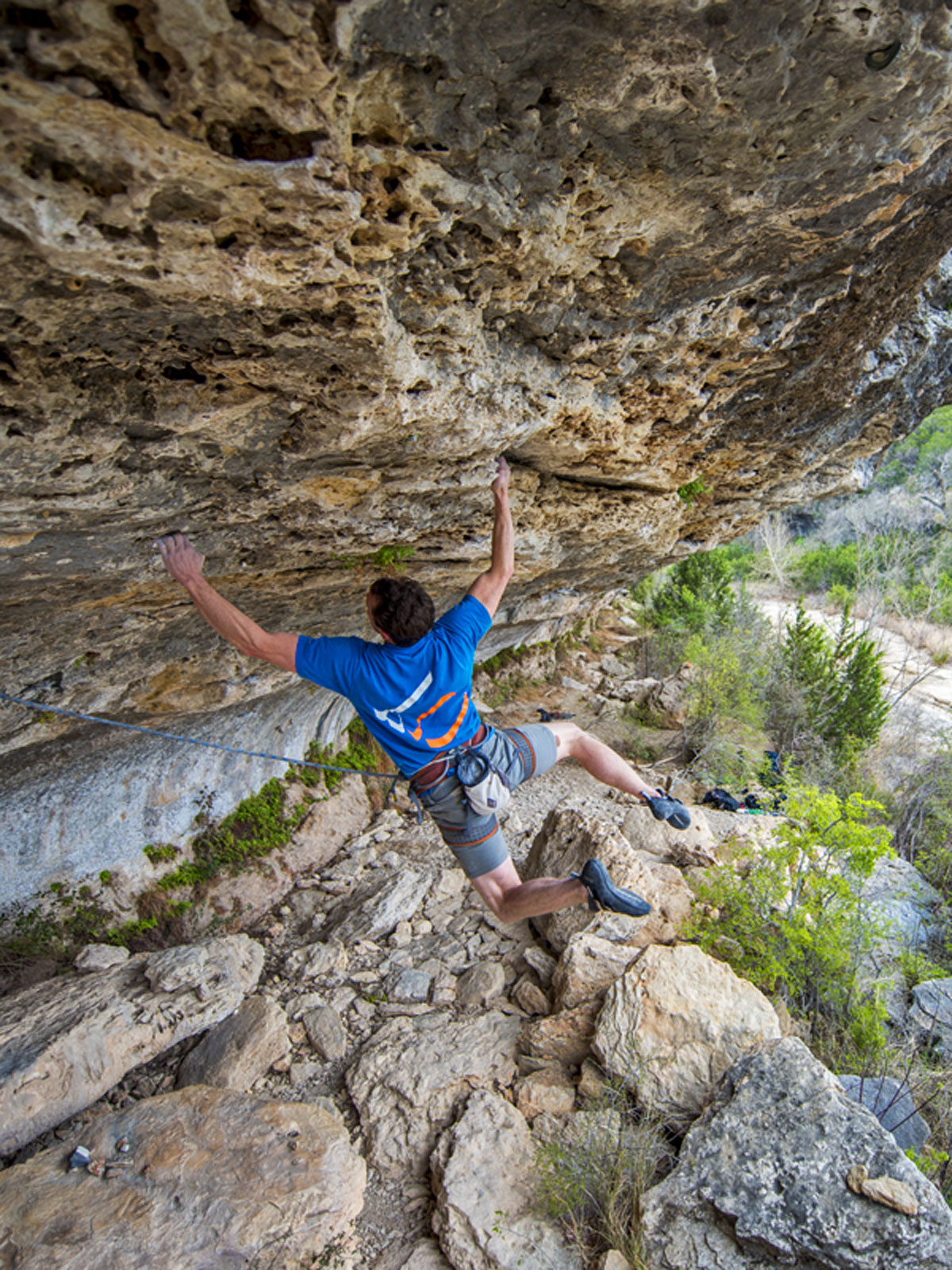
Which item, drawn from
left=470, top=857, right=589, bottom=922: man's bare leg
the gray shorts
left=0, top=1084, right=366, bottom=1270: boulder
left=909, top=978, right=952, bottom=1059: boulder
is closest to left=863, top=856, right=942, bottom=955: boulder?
left=909, top=978, right=952, bottom=1059: boulder

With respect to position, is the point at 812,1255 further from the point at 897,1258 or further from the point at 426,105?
the point at 426,105

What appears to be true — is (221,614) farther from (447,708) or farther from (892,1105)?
(892,1105)

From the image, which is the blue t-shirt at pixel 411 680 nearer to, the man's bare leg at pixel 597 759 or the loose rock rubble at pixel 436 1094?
the man's bare leg at pixel 597 759

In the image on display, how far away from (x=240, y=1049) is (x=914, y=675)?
14.7 meters

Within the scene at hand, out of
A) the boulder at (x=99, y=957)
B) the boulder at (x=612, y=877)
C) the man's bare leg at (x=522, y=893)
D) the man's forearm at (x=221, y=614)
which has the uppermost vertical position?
the man's forearm at (x=221, y=614)

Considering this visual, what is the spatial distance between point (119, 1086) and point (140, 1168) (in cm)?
94

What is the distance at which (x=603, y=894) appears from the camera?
3227 millimetres

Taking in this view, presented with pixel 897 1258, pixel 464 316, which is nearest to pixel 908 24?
pixel 464 316

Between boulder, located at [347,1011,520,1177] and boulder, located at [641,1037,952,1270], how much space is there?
1016mm

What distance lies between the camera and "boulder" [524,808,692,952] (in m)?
4.07

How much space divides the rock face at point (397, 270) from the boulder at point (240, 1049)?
1.96 m

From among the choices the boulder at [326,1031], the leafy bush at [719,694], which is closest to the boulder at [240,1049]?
the boulder at [326,1031]

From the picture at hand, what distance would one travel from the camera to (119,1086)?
12.2ft

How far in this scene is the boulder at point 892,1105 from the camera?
334 centimetres
